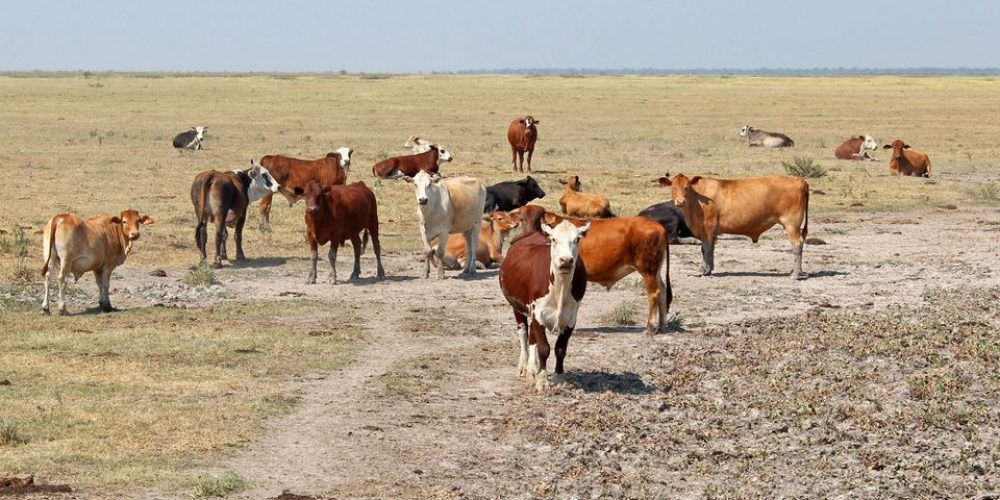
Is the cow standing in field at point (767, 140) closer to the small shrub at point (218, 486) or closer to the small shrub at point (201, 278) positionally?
the small shrub at point (201, 278)

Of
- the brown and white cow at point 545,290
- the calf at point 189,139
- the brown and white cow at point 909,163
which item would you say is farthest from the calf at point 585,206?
the calf at point 189,139

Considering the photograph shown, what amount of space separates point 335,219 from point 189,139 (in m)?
20.7

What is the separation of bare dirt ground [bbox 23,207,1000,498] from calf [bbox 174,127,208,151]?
19.2 metres

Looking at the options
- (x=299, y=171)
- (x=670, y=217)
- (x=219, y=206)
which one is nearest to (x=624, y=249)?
(x=670, y=217)

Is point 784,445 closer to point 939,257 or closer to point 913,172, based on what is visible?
point 939,257

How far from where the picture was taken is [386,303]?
16.1m

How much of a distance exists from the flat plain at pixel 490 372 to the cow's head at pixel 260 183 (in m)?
0.61

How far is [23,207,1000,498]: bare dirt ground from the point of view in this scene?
30.2 ft

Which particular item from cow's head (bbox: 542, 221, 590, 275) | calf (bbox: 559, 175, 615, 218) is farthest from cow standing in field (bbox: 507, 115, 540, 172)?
cow's head (bbox: 542, 221, 590, 275)

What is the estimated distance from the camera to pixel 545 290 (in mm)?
11328

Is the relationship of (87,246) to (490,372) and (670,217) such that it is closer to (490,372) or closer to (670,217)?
(490,372)

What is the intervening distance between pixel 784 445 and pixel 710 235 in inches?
312

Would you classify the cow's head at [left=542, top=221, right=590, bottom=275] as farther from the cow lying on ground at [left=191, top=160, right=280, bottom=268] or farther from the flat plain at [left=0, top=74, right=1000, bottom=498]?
the cow lying on ground at [left=191, top=160, right=280, bottom=268]

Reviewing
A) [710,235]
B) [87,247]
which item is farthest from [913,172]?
[87,247]
